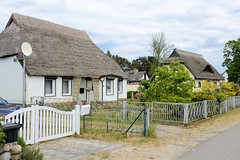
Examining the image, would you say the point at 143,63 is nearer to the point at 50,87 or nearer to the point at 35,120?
the point at 50,87

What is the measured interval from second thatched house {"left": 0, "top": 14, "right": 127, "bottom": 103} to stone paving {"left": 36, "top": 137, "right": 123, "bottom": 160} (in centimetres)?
1144

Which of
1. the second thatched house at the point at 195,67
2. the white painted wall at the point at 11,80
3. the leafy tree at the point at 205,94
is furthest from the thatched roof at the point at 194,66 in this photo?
the white painted wall at the point at 11,80

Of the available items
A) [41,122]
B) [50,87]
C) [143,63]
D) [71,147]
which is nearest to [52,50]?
[50,87]

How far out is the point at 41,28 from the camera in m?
24.3

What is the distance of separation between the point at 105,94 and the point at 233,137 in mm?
15982

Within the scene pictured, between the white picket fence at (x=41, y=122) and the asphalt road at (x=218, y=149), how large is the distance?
437 cm

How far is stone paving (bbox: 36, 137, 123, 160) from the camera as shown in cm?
666

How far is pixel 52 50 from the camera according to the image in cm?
2233

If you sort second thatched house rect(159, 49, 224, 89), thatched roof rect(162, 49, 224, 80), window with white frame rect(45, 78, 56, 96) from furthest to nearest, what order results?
1. thatched roof rect(162, 49, 224, 80)
2. second thatched house rect(159, 49, 224, 89)
3. window with white frame rect(45, 78, 56, 96)

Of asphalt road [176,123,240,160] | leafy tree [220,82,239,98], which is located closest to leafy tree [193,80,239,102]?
leafy tree [220,82,239,98]

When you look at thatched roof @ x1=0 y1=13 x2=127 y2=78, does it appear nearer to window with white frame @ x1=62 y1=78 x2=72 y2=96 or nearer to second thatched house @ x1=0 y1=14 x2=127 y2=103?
second thatched house @ x1=0 y1=14 x2=127 y2=103

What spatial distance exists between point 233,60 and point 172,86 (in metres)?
32.8

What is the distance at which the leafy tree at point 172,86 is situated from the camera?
533 inches

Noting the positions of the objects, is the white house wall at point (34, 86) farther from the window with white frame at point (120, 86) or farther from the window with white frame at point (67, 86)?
the window with white frame at point (120, 86)
